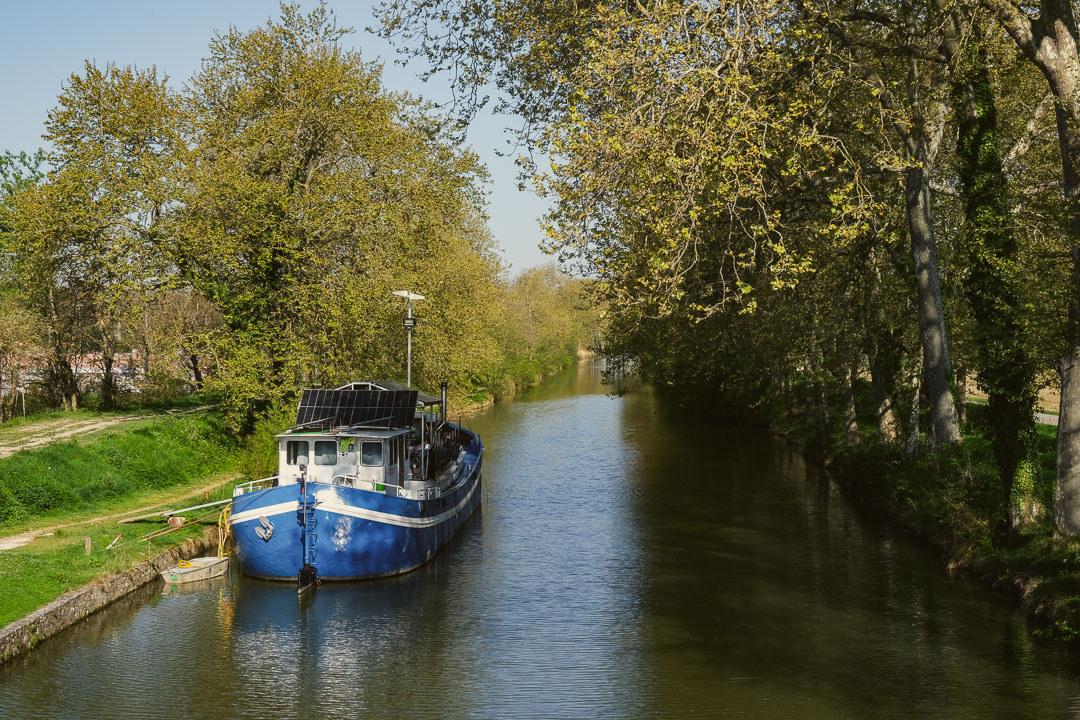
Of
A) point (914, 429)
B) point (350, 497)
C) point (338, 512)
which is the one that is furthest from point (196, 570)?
point (914, 429)

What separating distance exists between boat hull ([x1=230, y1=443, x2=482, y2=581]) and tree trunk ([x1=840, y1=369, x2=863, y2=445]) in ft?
60.4

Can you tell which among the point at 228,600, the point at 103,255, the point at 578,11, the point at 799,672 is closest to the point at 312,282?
the point at 103,255

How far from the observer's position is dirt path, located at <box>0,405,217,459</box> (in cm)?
2936

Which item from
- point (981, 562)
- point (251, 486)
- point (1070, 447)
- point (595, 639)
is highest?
point (1070, 447)

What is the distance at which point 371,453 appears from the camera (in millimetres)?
25312

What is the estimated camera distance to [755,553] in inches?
1005

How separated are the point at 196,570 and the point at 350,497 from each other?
4.21 m

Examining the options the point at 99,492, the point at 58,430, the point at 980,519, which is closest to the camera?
the point at 980,519

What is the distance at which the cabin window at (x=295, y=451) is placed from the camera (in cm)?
2531

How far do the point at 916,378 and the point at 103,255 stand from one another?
28.6 metres

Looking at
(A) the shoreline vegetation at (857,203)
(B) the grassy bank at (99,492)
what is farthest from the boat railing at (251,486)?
(A) the shoreline vegetation at (857,203)

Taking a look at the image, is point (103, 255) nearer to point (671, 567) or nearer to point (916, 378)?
point (671, 567)

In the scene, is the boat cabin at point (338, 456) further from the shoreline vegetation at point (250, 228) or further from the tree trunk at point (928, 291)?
the tree trunk at point (928, 291)

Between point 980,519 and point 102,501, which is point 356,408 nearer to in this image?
point 102,501
